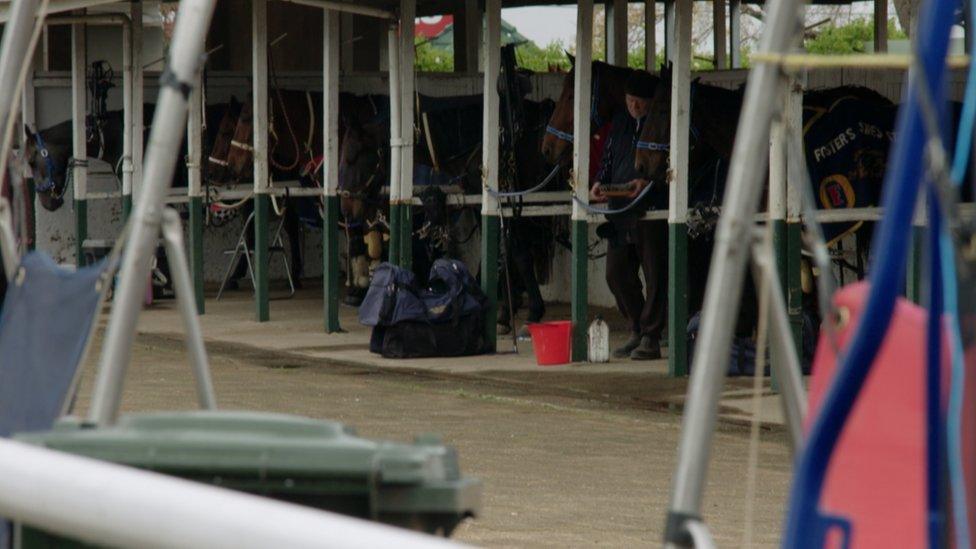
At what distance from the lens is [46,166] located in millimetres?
18312

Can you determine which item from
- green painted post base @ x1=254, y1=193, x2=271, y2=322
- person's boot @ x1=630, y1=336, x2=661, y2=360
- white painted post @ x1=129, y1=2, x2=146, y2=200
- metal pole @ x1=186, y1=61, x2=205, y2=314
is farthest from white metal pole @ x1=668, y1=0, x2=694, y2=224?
white painted post @ x1=129, y1=2, x2=146, y2=200

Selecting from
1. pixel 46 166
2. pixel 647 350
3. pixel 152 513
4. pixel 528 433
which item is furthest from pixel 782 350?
pixel 46 166

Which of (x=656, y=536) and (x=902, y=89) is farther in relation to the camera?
(x=902, y=89)

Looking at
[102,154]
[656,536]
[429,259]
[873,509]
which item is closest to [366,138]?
[429,259]

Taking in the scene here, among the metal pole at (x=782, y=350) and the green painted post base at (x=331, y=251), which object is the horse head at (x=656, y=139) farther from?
the metal pole at (x=782, y=350)

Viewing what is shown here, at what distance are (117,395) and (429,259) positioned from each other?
13128mm

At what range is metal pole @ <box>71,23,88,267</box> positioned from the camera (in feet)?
56.0

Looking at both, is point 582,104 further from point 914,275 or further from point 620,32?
point 620,32

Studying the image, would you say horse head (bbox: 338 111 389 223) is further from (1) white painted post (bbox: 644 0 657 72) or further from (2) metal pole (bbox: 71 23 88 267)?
(2) metal pole (bbox: 71 23 88 267)

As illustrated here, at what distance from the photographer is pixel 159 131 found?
3684 millimetres

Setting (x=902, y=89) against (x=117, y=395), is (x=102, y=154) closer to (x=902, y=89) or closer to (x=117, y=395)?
(x=902, y=89)

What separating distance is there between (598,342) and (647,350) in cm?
Answer: 46

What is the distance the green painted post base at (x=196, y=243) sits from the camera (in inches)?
646

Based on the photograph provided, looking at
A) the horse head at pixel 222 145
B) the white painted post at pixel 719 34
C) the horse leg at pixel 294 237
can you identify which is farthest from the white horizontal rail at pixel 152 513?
the horse leg at pixel 294 237
